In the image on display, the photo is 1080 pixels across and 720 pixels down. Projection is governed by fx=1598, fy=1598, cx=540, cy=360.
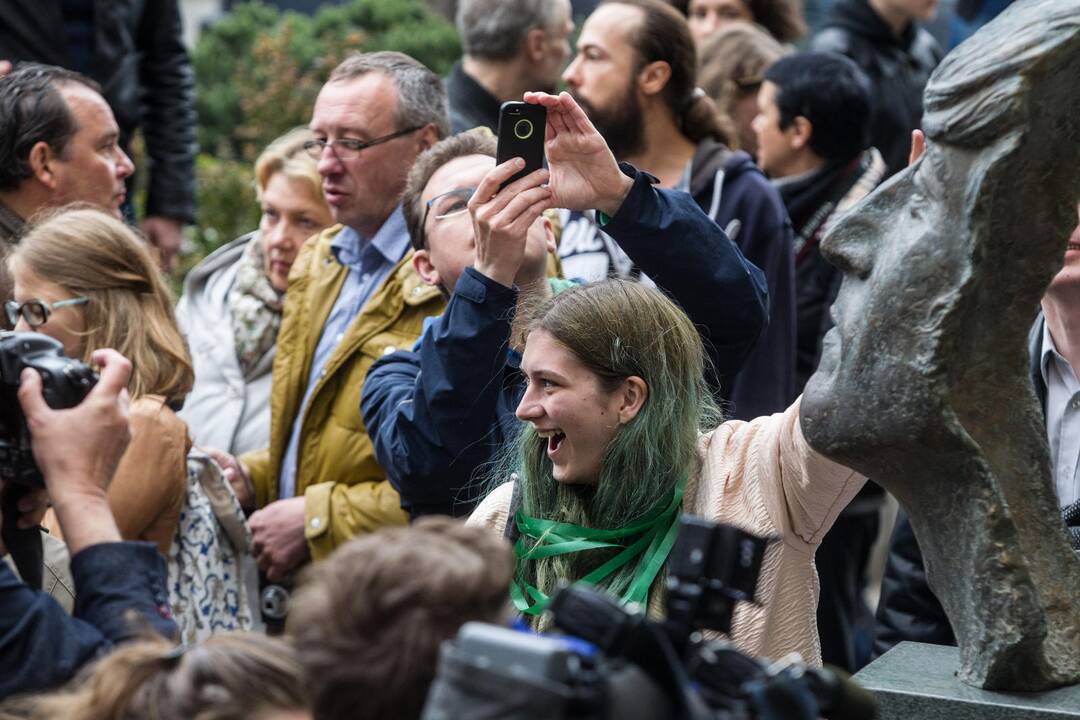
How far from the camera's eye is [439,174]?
12.7 ft

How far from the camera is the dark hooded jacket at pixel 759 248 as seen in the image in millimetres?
4562

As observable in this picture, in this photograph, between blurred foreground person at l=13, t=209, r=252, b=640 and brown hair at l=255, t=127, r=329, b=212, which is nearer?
blurred foreground person at l=13, t=209, r=252, b=640

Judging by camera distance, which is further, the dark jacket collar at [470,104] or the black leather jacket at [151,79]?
the black leather jacket at [151,79]

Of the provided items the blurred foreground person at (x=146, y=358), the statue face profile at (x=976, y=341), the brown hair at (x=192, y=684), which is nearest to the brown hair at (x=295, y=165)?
the blurred foreground person at (x=146, y=358)

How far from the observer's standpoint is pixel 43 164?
462 cm

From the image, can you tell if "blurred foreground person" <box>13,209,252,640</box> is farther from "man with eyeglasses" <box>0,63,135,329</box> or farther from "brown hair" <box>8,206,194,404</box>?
"man with eyeglasses" <box>0,63,135,329</box>

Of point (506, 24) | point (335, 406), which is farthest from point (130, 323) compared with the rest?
point (506, 24)

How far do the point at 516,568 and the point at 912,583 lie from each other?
39.9 inches

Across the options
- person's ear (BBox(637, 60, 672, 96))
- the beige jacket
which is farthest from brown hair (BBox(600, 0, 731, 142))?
the beige jacket

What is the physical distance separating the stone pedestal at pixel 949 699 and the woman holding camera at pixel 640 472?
11.3 inches

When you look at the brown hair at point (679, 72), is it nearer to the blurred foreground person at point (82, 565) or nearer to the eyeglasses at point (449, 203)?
the eyeglasses at point (449, 203)

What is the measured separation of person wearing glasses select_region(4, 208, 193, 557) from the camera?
144 inches

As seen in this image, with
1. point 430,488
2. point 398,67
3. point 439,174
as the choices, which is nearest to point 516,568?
point 430,488

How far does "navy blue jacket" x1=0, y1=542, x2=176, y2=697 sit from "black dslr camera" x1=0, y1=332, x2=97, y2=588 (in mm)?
188
